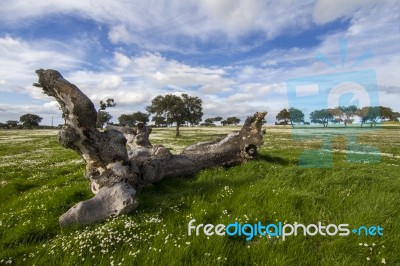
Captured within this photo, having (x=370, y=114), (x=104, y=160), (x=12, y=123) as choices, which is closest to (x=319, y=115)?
(x=370, y=114)

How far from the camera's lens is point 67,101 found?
29.7ft

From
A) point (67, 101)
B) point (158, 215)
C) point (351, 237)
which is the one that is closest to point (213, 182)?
point (158, 215)

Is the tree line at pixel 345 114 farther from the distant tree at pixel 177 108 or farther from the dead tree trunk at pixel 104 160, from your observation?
the distant tree at pixel 177 108

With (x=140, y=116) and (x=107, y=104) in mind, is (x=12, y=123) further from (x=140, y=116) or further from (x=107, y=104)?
(x=107, y=104)

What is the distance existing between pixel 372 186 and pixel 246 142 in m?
6.16

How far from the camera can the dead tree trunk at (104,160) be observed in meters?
7.52

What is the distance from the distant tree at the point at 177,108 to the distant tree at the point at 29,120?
368 ft

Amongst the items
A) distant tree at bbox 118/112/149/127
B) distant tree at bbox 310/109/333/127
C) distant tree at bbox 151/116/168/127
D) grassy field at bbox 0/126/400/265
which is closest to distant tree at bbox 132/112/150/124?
distant tree at bbox 118/112/149/127

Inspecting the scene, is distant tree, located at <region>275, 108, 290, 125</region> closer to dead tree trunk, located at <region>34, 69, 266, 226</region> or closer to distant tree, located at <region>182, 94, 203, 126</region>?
distant tree, located at <region>182, 94, 203, 126</region>

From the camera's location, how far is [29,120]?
155125mm

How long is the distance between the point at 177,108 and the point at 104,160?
62754 millimetres

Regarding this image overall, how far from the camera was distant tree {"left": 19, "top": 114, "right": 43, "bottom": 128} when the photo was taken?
509 ft

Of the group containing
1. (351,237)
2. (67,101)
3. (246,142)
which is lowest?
(351,237)

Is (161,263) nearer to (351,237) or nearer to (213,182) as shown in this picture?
(351,237)
